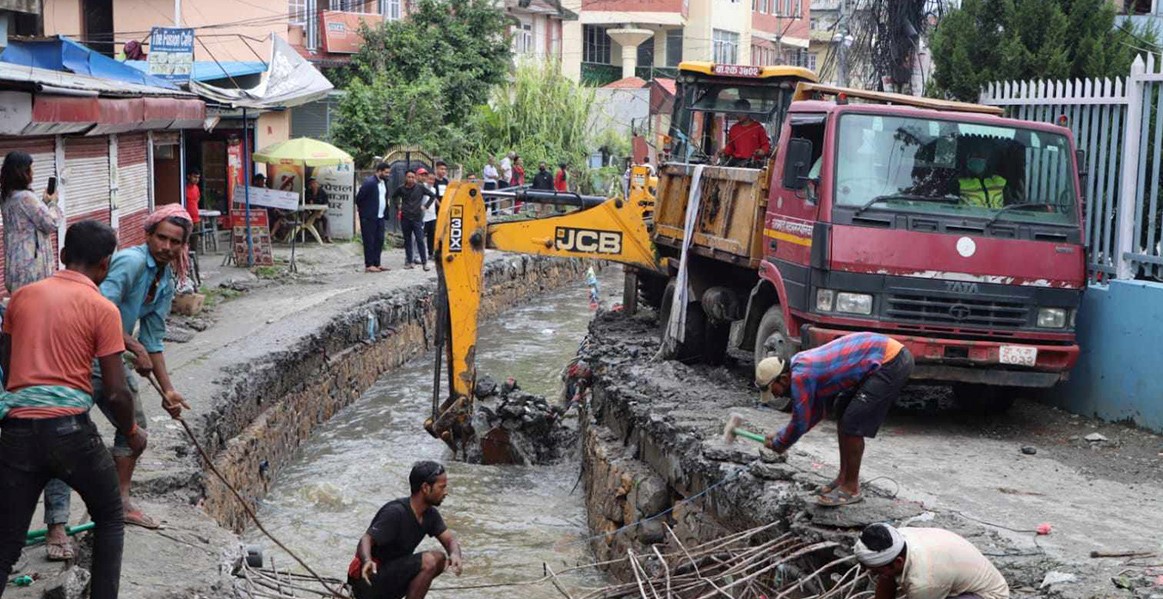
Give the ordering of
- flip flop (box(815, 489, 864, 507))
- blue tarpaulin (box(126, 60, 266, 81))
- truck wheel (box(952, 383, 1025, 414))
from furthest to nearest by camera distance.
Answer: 1. blue tarpaulin (box(126, 60, 266, 81))
2. truck wheel (box(952, 383, 1025, 414))
3. flip flop (box(815, 489, 864, 507))

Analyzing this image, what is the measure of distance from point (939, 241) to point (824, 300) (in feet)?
3.21

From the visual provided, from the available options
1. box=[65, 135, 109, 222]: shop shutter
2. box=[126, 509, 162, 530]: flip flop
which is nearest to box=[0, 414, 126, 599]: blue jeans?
box=[126, 509, 162, 530]: flip flop

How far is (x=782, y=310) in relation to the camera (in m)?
Result: 10.9

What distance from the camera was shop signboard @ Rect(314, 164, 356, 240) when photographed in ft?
87.3

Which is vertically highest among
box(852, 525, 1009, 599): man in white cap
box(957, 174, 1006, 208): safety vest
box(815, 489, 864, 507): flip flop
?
box(957, 174, 1006, 208): safety vest

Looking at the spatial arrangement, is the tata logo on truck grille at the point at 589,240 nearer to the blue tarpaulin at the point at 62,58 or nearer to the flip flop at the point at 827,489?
the flip flop at the point at 827,489

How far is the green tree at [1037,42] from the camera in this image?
13.1 meters

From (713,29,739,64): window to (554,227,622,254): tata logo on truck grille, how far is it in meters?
40.3

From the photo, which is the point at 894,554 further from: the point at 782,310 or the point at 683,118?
the point at 683,118

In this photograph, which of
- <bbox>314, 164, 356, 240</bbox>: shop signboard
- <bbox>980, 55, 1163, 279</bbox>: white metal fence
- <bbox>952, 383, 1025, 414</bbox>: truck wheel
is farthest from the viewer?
<bbox>314, 164, 356, 240</bbox>: shop signboard

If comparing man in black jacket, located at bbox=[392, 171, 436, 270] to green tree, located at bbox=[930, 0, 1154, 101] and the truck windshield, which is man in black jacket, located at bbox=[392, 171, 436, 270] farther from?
the truck windshield

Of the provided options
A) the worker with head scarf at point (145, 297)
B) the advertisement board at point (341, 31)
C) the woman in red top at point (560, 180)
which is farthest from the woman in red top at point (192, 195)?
the worker with head scarf at point (145, 297)

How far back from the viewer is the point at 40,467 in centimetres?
567

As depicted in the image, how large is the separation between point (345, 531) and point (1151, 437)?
22.9ft
